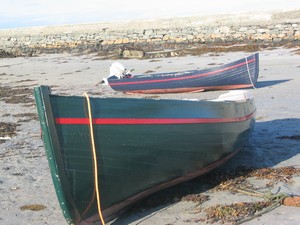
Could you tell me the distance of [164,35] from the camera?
1355 inches

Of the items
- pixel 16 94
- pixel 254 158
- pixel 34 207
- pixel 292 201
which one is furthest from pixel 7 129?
pixel 292 201

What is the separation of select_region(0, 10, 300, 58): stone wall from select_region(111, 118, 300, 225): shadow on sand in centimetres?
1657

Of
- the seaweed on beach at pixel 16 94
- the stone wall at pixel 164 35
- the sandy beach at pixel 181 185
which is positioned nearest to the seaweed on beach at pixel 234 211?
the sandy beach at pixel 181 185

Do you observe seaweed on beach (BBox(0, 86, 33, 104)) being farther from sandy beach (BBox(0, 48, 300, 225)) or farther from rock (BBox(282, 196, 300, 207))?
rock (BBox(282, 196, 300, 207))

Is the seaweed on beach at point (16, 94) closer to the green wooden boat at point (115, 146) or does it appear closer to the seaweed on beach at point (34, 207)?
the seaweed on beach at point (34, 207)

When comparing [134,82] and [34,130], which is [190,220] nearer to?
[34,130]

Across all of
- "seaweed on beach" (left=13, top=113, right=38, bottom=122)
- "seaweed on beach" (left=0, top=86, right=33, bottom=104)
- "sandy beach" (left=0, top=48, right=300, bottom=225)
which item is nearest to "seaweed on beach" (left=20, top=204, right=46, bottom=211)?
"sandy beach" (left=0, top=48, right=300, bottom=225)

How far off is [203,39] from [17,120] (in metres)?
22.5

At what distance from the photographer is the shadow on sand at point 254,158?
5.13m

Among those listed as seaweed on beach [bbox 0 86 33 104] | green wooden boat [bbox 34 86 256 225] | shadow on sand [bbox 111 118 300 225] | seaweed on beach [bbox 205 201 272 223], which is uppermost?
green wooden boat [bbox 34 86 256 225]

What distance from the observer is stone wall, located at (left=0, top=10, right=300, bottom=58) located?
2898cm

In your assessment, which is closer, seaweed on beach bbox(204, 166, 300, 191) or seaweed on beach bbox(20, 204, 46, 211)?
seaweed on beach bbox(20, 204, 46, 211)

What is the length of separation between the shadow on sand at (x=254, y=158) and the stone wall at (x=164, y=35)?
16.6 m

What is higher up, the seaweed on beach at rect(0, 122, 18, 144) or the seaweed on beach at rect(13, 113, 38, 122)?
the seaweed on beach at rect(0, 122, 18, 144)
